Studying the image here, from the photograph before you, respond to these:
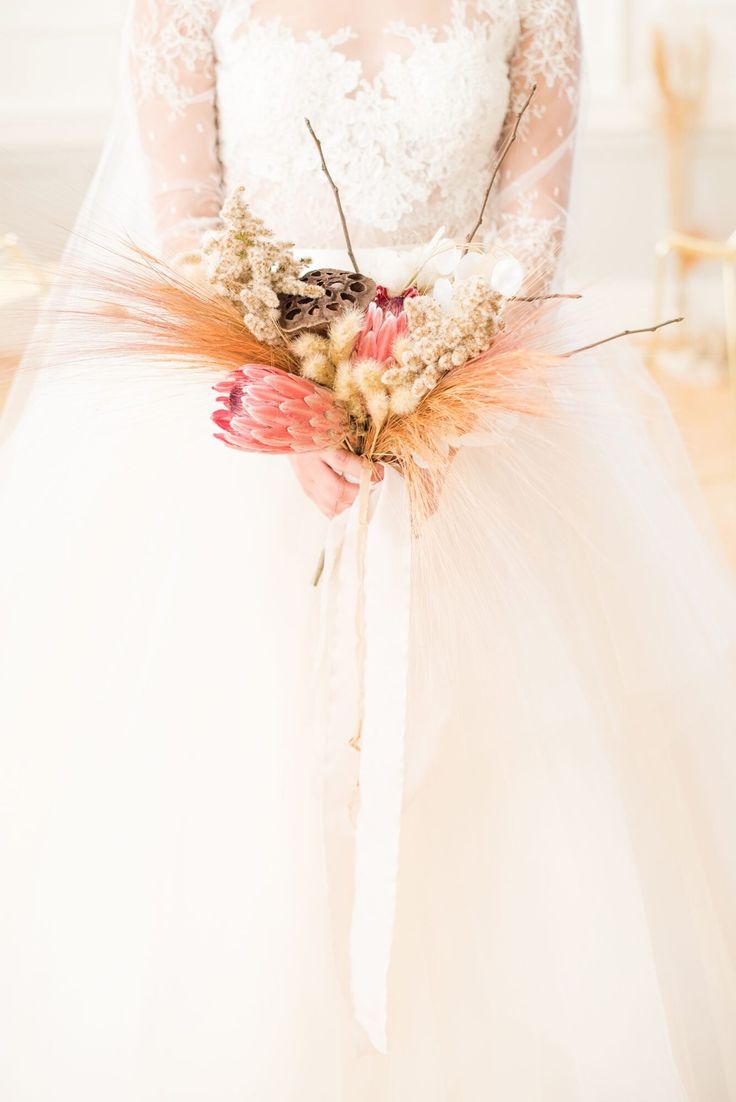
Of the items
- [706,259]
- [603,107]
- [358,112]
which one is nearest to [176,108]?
[358,112]

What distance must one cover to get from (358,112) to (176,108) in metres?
0.23

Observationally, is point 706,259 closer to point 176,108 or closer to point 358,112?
point 358,112

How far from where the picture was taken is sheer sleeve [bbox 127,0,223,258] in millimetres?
1227

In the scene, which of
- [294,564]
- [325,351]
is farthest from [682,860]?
[325,351]

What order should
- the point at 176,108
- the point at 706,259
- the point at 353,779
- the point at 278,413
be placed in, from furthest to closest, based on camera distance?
the point at 706,259, the point at 176,108, the point at 353,779, the point at 278,413

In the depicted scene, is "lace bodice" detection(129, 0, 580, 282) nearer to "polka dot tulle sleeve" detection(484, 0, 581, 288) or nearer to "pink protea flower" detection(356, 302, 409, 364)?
"polka dot tulle sleeve" detection(484, 0, 581, 288)

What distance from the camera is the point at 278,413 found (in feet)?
2.56

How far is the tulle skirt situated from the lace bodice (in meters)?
0.37

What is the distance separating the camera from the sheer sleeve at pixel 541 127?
4.29 ft

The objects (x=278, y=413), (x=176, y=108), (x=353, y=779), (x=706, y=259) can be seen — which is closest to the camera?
(x=278, y=413)

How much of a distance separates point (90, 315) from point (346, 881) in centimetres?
54

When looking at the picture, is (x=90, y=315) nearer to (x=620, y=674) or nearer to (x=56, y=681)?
(x=56, y=681)

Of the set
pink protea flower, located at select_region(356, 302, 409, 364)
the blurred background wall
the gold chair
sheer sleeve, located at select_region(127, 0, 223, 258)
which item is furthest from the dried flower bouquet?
the blurred background wall

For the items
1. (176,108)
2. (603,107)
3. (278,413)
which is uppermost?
(603,107)
